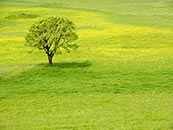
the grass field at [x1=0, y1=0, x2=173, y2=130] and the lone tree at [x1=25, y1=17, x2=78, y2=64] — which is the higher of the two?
the lone tree at [x1=25, y1=17, x2=78, y2=64]

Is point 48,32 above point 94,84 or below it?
above

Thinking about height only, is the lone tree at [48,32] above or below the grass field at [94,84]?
above

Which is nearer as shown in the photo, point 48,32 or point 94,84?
point 94,84

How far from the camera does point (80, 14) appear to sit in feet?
303

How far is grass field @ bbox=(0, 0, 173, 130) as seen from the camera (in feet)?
73.4

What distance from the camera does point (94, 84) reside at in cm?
3244

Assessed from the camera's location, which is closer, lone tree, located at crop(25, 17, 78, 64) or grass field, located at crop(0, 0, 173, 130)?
grass field, located at crop(0, 0, 173, 130)

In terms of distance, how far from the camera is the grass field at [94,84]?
2238cm

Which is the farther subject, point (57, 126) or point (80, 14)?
point (80, 14)

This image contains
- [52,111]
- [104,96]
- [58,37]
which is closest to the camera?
[52,111]

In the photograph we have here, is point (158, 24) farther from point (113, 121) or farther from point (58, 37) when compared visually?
point (113, 121)

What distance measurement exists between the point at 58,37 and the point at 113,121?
66.7ft

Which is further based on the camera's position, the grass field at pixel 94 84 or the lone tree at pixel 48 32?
the lone tree at pixel 48 32

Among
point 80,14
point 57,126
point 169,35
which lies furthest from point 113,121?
point 80,14
